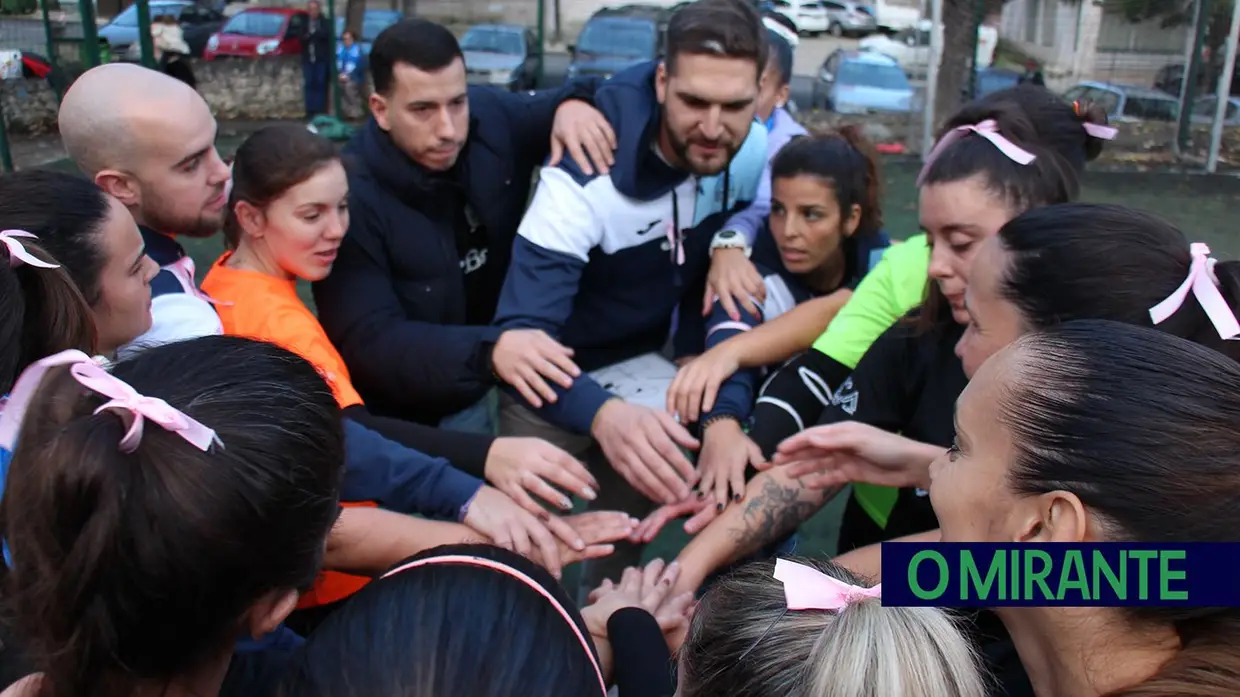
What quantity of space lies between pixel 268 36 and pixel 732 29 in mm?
11594

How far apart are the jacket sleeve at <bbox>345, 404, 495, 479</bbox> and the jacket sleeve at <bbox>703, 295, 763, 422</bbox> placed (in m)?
0.67

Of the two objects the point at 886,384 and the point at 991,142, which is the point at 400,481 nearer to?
the point at 886,384

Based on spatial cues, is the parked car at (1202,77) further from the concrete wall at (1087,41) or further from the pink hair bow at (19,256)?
the pink hair bow at (19,256)

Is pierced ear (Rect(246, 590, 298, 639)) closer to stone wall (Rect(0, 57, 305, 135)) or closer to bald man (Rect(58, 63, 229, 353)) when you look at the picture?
bald man (Rect(58, 63, 229, 353))

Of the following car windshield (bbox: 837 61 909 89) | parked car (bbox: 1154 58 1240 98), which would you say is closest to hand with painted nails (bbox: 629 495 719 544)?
parked car (bbox: 1154 58 1240 98)

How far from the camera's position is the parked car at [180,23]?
10.1 metres

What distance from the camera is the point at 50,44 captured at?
264 inches

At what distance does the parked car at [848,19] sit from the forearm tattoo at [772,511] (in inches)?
964

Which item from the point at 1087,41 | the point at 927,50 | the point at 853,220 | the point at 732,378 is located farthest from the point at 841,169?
the point at 927,50

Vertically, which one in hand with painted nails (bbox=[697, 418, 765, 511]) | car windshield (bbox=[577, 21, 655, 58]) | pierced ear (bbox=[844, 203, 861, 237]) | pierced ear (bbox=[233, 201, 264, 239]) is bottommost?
hand with painted nails (bbox=[697, 418, 765, 511])

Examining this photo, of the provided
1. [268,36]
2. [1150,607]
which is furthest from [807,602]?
[268,36]

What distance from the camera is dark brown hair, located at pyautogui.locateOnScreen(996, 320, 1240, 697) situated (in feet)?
3.71

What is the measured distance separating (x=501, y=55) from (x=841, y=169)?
398 inches

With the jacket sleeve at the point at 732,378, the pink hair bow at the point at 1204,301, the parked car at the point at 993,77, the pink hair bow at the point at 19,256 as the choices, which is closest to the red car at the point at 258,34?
the parked car at the point at 993,77
